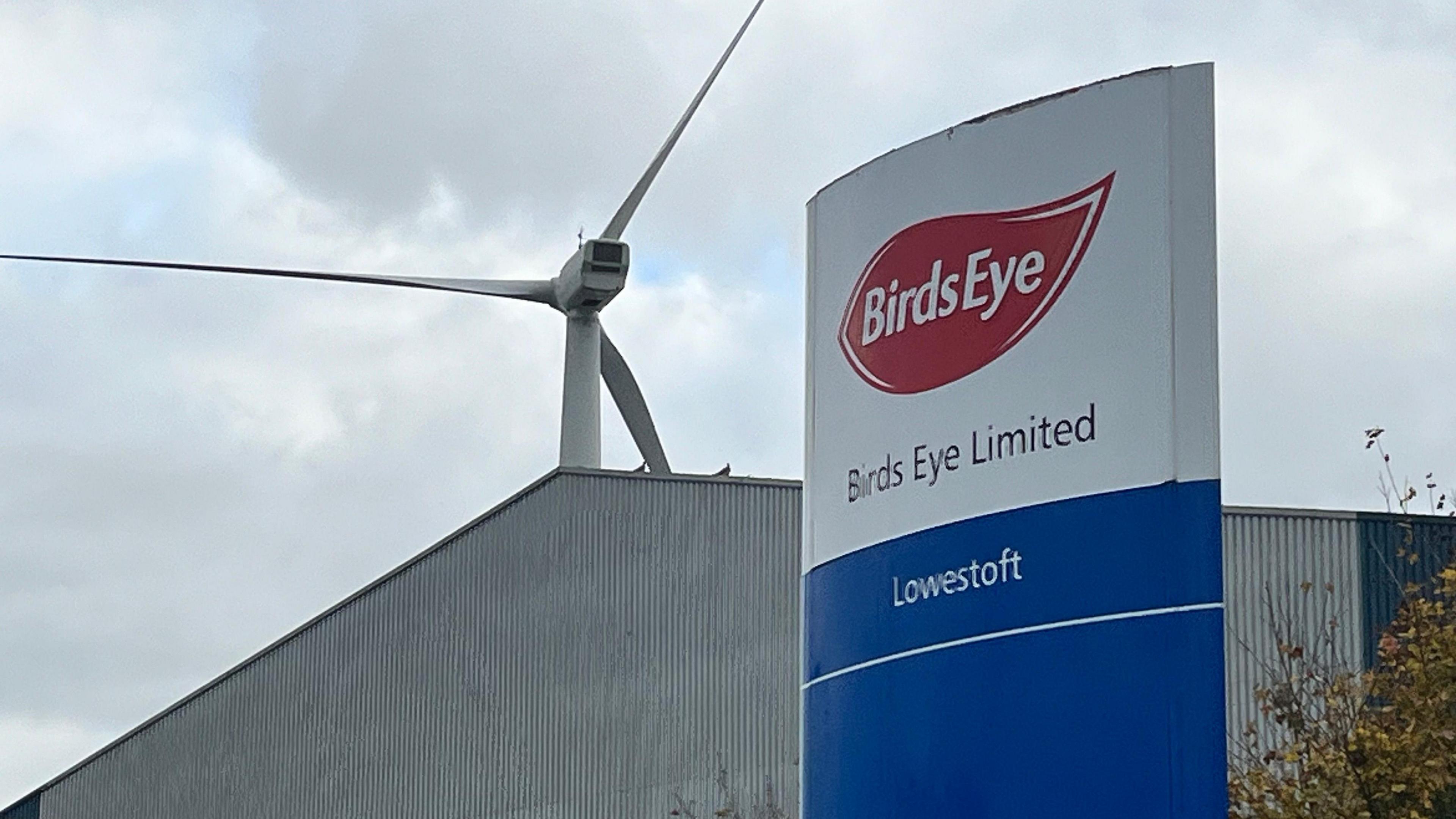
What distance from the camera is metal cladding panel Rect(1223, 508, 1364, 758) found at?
1223 inches

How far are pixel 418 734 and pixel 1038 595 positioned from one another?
105 ft

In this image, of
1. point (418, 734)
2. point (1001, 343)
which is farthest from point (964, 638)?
point (418, 734)

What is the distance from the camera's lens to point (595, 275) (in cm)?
4434

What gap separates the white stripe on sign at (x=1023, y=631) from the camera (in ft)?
39.5

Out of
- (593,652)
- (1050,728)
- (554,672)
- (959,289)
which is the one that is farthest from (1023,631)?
(554,672)

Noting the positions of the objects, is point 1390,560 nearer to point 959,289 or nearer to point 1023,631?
point 959,289

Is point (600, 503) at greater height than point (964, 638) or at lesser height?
greater

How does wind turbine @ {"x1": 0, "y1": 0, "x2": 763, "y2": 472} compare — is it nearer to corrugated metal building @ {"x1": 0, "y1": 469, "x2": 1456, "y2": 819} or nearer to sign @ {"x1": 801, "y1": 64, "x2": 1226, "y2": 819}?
corrugated metal building @ {"x1": 0, "y1": 469, "x2": 1456, "y2": 819}

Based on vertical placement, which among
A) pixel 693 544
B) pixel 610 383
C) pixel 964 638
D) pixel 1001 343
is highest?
pixel 610 383

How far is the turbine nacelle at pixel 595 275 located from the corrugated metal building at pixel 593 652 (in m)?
4.84

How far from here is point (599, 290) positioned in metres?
44.5

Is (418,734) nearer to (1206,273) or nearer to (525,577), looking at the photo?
(525,577)

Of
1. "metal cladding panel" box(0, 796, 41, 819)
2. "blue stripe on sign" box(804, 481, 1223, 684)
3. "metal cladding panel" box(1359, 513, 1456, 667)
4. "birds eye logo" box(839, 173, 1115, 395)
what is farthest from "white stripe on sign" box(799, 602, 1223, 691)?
"metal cladding panel" box(0, 796, 41, 819)

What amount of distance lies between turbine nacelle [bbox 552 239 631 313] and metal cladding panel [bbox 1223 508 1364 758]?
50.5 feet
